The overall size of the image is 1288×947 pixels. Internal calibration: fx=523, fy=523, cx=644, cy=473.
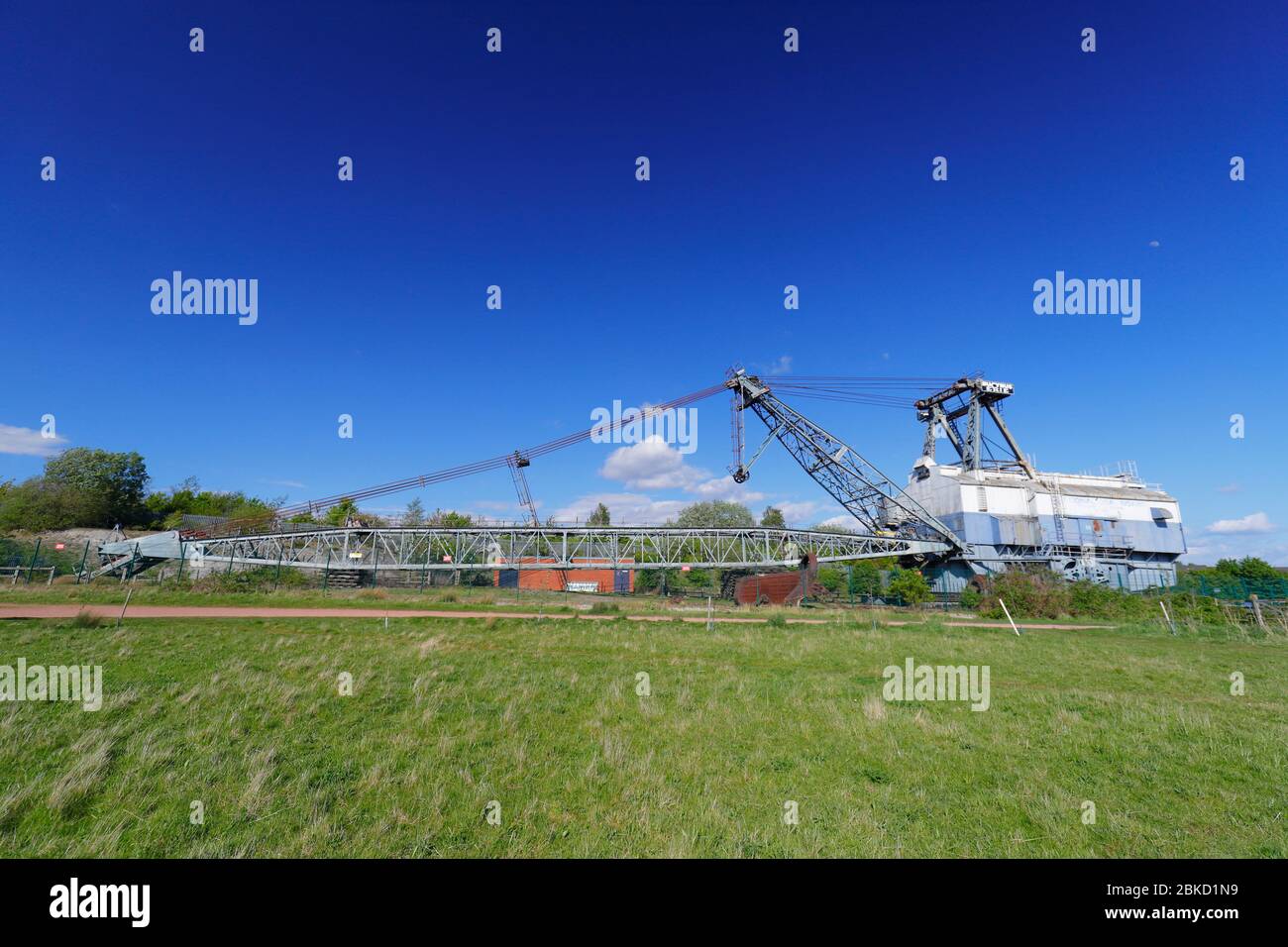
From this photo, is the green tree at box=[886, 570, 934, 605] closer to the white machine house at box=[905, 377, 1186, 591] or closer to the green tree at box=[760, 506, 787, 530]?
the white machine house at box=[905, 377, 1186, 591]

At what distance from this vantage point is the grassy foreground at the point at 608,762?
15.5 feet

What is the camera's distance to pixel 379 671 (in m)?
11.3

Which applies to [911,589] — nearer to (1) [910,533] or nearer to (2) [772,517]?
(1) [910,533]

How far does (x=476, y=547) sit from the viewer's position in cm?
4928

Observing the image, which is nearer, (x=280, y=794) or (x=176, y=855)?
(x=176, y=855)

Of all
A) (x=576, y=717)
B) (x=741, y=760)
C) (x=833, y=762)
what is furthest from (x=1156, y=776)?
(x=576, y=717)

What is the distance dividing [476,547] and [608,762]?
149 feet

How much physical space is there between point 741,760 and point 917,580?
1598 inches

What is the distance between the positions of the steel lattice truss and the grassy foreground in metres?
32.0

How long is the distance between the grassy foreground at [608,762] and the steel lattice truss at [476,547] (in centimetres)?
3204

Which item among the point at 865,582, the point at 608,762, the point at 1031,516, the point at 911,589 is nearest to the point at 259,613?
the point at 608,762

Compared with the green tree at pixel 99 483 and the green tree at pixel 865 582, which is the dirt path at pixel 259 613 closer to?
the green tree at pixel 865 582
